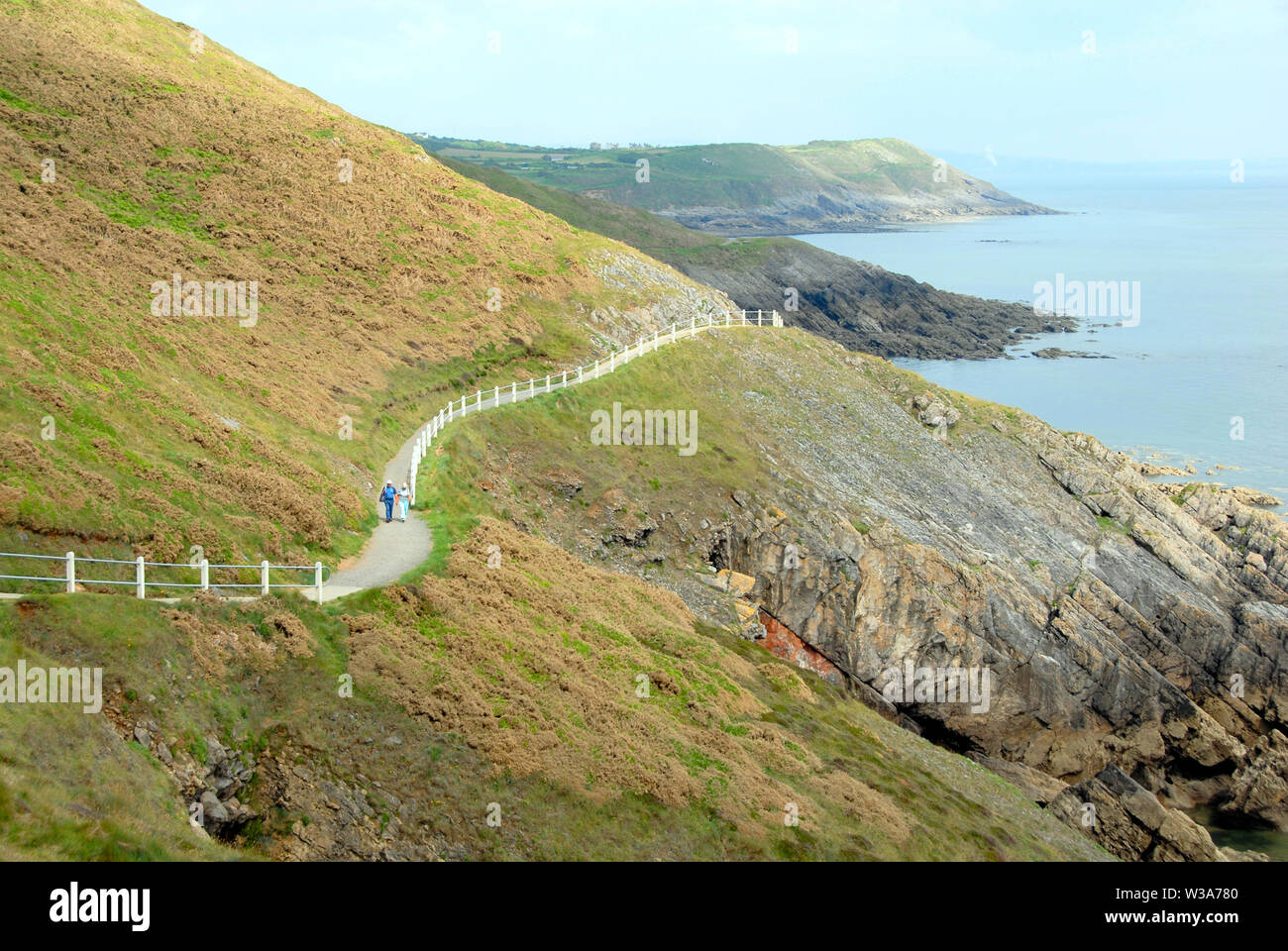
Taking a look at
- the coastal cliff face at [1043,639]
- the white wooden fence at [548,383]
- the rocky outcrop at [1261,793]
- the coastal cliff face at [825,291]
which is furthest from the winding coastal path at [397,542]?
the coastal cliff face at [825,291]

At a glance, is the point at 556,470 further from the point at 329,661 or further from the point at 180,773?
the point at 180,773

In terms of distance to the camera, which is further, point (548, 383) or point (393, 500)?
point (548, 383)

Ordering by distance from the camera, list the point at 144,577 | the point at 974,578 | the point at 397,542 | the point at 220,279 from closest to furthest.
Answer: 1. the point at 144,577
2. the point at 397,542
3. the point at 220,279
4. the point at 974,578

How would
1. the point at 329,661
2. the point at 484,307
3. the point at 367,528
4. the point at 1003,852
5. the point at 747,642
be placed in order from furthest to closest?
the point at 484,307
the point at 747,642
the point at 367,528
the point at 1003,852
the point at 329,661

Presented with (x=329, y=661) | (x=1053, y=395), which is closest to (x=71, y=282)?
(x=329, y=661)

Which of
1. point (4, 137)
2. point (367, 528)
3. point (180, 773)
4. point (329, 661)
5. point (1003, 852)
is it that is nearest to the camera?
point (180, 773)

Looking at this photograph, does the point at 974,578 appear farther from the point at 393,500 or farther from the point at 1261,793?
the point at 393,500

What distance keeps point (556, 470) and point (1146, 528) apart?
32.4 m

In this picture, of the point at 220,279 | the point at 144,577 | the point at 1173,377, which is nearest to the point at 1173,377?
the point at 1173,377

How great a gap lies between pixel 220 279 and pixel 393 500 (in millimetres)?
19297

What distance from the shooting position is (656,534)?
39656 millimetres

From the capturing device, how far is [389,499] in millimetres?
30141

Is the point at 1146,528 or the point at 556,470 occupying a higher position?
the point at 556,470

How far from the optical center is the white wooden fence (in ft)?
124
